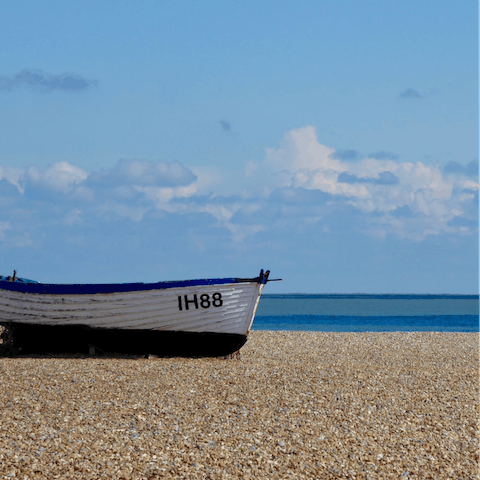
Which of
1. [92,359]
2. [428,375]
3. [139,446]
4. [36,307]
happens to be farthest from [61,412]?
[428,375]

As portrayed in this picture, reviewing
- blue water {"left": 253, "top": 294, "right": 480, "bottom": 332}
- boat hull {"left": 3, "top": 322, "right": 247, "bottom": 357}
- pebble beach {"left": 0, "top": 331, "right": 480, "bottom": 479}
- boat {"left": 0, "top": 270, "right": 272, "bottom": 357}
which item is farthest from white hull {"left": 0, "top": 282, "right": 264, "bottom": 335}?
blue water {"left": 253, "top": 294, "right": 480, "bottom": 332}

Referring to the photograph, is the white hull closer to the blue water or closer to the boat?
the boat

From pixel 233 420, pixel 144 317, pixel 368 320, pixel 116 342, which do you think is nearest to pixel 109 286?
pixel 144 317

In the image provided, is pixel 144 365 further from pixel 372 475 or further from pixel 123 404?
pixel 372 475

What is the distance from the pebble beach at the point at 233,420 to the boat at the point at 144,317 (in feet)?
3.09

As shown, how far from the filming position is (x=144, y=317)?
1405cm

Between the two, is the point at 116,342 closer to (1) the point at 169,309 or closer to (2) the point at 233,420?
(1) the point at 169,309

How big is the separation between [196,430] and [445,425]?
12.5 feet

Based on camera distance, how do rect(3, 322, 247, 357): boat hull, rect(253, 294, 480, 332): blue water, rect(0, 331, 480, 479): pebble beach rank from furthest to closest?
rect(253, 294, 480, 332): blue water
rect(3, 322, 247, 357): boat hull
rect(0, 331, 480, 479): pebble beach

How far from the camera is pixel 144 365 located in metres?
12.2

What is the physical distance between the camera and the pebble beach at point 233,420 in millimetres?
6754

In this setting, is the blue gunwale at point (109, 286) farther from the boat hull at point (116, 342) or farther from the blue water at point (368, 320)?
the blue water at point (368, 320)

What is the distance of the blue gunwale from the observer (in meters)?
13.8

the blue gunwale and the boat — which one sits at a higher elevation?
the blue gunwale
